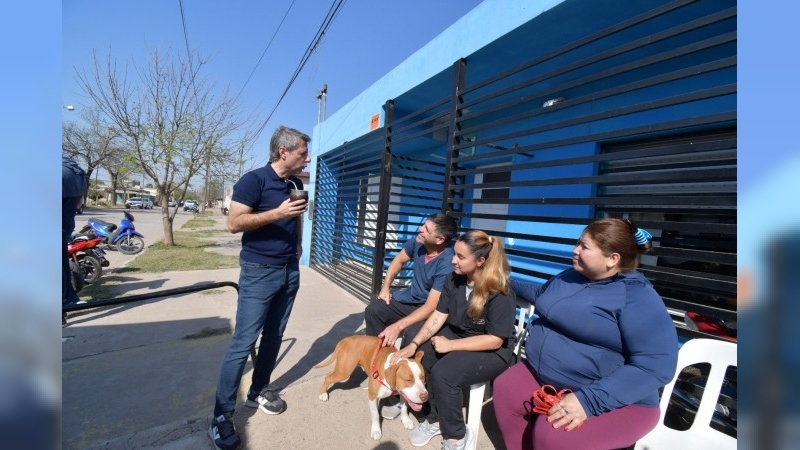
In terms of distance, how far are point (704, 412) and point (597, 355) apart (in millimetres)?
571

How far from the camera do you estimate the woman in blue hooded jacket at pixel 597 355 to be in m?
1.56

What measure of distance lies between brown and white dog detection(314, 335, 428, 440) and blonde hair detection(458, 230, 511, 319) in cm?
56

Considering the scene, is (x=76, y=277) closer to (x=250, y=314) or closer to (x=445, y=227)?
(x=250, y=314)

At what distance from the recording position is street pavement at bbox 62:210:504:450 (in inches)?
86.0

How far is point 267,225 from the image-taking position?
215 centimetres

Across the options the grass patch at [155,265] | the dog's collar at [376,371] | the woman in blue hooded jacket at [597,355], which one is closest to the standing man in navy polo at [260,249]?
the dog's collar at [376,371]

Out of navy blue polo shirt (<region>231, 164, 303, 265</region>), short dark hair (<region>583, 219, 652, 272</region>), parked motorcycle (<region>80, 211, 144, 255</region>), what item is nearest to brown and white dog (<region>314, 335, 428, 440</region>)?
navy blue polo shirt (<region>231, 164, 303, 265</region>)

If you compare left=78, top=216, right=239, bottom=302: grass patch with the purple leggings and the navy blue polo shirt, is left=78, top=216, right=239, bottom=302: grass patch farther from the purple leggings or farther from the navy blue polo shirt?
the purple leggings

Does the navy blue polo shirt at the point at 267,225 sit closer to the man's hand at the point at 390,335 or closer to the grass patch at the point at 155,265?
the man's hand at the point at 390,335

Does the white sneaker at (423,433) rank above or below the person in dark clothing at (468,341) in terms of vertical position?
below

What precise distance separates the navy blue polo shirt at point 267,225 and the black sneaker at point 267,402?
105 centimetres

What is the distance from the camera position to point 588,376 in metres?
1.73

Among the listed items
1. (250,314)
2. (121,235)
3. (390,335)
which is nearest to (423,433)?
(390,335)
